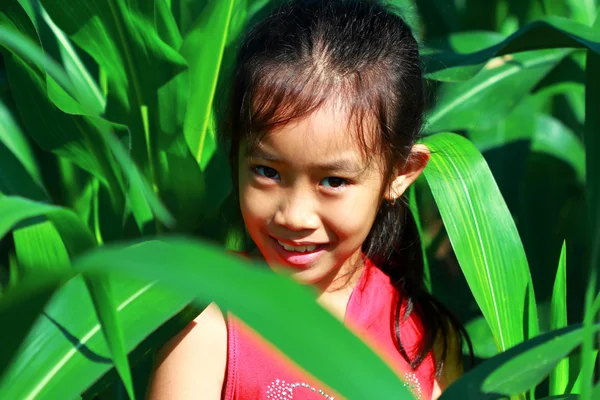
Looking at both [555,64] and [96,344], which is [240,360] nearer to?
[96,344]

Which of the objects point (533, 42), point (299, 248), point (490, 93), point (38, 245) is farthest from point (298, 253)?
point (490, 93)

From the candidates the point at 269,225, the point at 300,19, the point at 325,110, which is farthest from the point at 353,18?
the point at 269,225

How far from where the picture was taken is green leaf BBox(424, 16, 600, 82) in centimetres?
113

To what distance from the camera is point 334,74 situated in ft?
3.18

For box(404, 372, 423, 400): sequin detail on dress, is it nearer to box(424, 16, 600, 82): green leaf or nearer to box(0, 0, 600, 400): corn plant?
box(0, 0, 600, 400): corn plant

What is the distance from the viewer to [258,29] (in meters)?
1.08

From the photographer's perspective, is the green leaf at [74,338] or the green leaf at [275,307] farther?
the green leaf at [74,338]

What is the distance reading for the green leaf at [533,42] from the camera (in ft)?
3.72

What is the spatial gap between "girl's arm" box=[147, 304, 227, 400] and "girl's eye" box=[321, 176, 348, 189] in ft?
0.71

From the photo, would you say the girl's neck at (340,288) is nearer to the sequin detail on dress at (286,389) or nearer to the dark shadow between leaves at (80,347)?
the sequin detail on dress at (286,389)

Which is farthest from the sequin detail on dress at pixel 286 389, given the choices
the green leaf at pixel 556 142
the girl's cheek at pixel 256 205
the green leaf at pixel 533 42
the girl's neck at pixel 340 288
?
the green leaf at pixel 556 142

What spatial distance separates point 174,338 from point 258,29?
38 cm

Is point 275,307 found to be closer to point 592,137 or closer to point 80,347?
point 80,347

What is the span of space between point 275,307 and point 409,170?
0.67m
